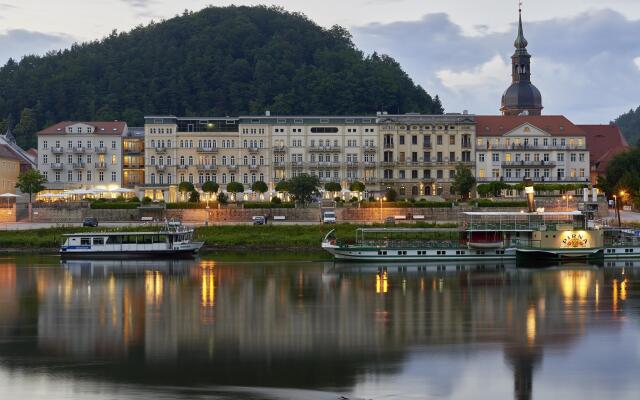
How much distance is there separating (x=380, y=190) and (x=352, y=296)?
59333 mm

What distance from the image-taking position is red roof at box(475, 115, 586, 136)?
108 meters

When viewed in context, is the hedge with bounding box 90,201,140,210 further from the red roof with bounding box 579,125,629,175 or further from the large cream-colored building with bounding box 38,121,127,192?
the red roof with bounding box 579,125,629,175

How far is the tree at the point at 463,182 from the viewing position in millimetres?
98188

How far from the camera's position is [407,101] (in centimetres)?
13112

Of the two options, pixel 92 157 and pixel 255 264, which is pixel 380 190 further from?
pixel 255 264

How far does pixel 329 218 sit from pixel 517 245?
69.6ft

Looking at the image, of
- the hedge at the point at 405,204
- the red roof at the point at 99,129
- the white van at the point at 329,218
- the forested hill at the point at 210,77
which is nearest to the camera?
the white van at the point at 329,218

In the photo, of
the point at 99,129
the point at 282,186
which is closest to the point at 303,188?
the point at 282,186

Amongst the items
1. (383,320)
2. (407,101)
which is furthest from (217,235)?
(407,101)

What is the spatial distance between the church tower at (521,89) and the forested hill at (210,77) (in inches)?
429

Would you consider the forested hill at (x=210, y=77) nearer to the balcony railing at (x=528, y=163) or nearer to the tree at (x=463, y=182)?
the balcony railing at (x=528, y=163)

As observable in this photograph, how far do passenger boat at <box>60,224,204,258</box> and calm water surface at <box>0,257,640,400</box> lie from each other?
38.7 feet

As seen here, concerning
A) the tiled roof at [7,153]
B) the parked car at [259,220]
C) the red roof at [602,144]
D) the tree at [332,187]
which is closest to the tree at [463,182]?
the tree at [332,187]

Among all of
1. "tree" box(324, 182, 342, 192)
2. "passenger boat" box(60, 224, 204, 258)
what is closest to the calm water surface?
"passenger boat" box(60, 224, 204, 258)
